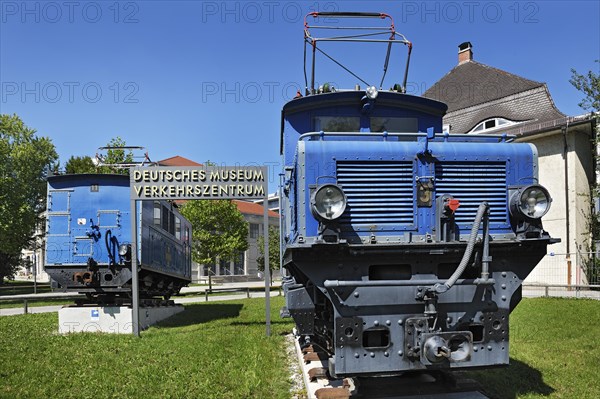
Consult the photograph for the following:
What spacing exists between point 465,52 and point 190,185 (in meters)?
25.8

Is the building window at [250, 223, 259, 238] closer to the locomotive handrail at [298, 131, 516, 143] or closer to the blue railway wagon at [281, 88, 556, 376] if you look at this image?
the blue railway wagon at [281, 88, 556, 376]

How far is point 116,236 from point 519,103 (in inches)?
817

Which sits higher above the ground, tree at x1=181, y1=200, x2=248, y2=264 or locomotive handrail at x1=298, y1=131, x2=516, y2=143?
locomotive handrail at x1=298, y1=131, x2=516, y2=143

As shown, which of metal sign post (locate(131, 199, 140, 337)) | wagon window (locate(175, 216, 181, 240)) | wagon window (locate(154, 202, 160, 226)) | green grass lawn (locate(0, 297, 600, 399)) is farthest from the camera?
wagon window (locate(175, 216, 181, 240))

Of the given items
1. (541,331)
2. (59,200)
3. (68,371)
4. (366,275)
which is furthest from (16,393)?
(541,331)

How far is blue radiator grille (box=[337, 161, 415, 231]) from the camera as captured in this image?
16.9ft

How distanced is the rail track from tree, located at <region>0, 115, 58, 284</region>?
2379 centimetres

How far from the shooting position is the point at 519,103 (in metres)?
24.8

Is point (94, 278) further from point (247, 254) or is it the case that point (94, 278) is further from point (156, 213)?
point (247, 254)

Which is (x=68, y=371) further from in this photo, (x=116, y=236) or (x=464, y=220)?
(x=464, y=220)

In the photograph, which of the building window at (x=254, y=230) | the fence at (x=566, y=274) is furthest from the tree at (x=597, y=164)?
the building window at (x=254, y=230)

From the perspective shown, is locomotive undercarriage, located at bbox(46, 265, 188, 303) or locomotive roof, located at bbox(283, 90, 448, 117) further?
locomotive undercarriage, located at bbox(46, 265, 188, 303)

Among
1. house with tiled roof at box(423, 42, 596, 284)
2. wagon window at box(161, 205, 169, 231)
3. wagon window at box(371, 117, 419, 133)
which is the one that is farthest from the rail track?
house with tiled roof at box(423, 42, 596, 284)

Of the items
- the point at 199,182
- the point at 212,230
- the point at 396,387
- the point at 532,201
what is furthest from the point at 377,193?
the point at 212,230
